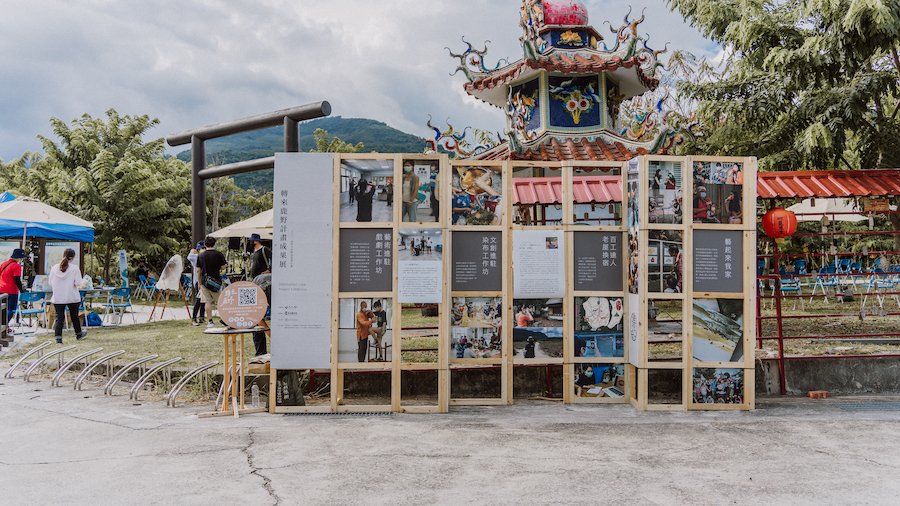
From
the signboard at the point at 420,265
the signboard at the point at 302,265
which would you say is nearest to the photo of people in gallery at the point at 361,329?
the signboard at the point at 302,265

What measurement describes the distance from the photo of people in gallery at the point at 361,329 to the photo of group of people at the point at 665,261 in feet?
→ 10.3

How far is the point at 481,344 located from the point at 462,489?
281cm

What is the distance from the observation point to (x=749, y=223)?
6961mm

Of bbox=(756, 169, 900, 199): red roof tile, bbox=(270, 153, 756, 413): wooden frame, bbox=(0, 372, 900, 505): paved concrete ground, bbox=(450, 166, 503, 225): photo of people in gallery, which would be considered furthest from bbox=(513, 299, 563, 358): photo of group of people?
bbox=(756, 169, 900, 199): red roof tile

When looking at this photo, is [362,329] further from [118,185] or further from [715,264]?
[118,185]

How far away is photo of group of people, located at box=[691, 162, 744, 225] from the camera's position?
6.97 metres

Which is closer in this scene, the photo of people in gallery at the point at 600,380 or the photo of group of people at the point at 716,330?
the photo of group of people at the point at 716,330

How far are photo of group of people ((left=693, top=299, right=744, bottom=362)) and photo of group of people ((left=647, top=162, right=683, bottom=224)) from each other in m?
1.04

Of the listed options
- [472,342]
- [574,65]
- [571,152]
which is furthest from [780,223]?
[574,65]

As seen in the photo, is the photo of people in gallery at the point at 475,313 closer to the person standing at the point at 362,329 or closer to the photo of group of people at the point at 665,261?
the person standing at the point at 362,329

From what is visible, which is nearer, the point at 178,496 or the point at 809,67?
the point at 178,496

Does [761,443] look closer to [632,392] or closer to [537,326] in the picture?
[632,392]

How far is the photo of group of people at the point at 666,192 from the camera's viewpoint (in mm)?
6938

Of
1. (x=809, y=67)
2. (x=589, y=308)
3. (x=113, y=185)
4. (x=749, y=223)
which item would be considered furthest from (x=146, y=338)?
(x=113, y=185)
